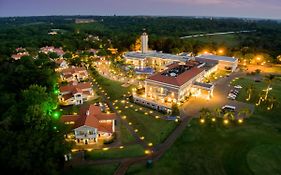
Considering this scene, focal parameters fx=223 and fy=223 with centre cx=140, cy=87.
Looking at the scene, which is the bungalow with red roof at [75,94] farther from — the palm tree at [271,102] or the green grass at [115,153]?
the palm tree at [271,102]

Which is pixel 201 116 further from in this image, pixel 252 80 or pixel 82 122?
pixel 252 80

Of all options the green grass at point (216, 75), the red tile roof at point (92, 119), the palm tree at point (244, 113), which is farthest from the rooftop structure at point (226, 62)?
the red tile roof at point (92, 119)

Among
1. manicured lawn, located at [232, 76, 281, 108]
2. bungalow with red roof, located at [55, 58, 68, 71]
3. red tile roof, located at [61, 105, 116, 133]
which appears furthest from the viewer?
bungalow with red roof, located at [55, 58, 68, 71]

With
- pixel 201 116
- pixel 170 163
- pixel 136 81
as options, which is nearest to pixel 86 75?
pixel 136 81

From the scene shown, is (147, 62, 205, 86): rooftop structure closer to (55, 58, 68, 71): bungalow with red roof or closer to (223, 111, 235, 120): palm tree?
(223, 111, 235, 120): palm tree

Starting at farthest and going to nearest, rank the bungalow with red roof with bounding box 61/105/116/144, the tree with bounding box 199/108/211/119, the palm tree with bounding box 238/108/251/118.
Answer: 1. the palm tree with bounding box 238/108/251/118
2. the tree with bounding box 199/108/211/119
3. the bungalow with red roof with bounding box 61/105/116/144

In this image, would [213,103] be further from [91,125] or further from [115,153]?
[91,125]

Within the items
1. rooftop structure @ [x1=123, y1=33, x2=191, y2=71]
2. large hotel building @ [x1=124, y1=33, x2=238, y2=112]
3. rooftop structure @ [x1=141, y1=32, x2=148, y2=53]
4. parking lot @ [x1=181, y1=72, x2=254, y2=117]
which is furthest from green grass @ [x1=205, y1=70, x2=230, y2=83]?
rooftop structure @ [x1=141, y1=32, x2=148, y2=53]

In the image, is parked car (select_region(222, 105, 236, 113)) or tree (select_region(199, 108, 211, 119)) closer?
tree (select_region(199, 108, 211, 119))
